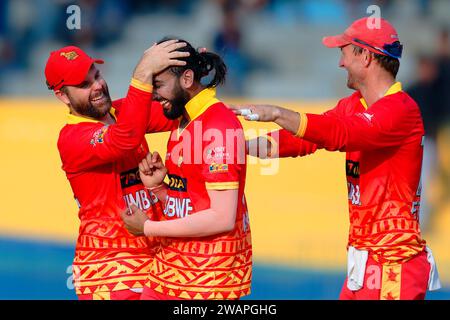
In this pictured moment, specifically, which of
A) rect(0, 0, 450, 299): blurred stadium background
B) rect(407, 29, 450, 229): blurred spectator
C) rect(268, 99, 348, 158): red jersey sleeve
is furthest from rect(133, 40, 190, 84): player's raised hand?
rect(407, 29, 450, 229): blurred spectator

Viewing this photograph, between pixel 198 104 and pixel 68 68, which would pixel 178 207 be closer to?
pixel 198 104

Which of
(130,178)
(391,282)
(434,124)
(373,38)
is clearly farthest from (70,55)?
(434,124)

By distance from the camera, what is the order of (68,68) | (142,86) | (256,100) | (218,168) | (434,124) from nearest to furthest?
(218,168)
(142,86)
(68,68)
(434,124)
(256,100)

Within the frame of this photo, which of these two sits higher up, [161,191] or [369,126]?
[369,126]

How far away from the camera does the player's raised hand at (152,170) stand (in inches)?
177

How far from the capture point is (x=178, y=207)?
14.5 ft

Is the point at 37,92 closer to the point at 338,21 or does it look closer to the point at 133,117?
the point at 338,21

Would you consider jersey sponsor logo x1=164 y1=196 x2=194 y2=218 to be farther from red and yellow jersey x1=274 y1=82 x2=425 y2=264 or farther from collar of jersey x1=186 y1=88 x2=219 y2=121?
red and yellow jersey x1=274 y1=82 x2=425 y2=264

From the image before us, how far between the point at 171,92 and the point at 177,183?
1.35ft

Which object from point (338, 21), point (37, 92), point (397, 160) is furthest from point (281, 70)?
point (397, 160)

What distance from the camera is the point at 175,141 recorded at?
14.6ft

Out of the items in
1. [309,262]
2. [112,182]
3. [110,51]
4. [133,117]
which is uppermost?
[110,51]

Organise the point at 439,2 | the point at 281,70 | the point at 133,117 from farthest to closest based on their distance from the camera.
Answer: the point at 281,70 < the point at 439,2 < the point at 133,117
